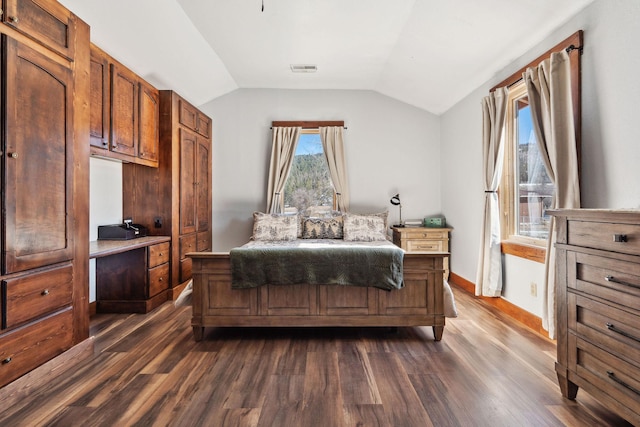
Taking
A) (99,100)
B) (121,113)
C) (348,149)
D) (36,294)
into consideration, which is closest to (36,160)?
(36,294)

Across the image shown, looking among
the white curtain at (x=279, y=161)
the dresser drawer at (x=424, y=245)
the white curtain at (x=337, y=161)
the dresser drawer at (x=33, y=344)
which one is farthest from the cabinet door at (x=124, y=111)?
the dresser drawer at (x=424, y=245)

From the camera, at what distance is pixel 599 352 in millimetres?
1605

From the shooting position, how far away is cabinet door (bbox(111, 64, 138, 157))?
3033 mm

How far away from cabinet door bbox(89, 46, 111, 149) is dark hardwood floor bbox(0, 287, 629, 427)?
5.40ft

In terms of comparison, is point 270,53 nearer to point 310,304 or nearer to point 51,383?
point 310,304

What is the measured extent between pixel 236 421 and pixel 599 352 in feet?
5.83

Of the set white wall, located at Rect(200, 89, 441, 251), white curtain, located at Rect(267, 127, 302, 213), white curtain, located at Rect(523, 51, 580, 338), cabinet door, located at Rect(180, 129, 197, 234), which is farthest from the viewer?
white wall, located at Rect(200, 89, 441, 251)

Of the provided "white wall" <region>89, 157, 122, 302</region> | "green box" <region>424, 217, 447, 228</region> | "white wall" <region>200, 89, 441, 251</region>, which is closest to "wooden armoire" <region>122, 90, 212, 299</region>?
"white wall" <region>89, 157, 122, 302</region>

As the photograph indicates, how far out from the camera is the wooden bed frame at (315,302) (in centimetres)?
264

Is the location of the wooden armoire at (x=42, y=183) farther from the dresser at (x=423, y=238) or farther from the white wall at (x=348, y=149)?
the dresser at (x=423, y=238)

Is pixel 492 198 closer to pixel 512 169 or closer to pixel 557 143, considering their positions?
pixel 512 169

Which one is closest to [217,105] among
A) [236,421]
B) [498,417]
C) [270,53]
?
[270,53]

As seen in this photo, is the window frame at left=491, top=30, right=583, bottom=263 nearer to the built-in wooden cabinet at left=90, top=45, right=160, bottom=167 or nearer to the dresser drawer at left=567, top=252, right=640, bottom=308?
the dresser drawer at left=567, top=252, right=640, bottom=308

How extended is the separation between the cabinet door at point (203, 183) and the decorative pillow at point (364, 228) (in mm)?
1973
